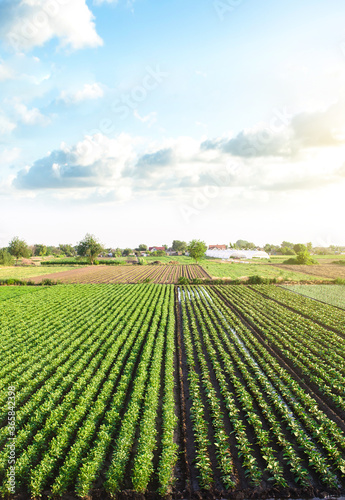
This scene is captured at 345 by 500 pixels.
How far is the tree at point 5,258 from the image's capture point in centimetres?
8200

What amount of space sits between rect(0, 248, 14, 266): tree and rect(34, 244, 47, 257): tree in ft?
199

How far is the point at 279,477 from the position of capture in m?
7.83

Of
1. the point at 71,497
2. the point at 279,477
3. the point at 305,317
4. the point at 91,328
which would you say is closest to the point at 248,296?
the point at 305,317

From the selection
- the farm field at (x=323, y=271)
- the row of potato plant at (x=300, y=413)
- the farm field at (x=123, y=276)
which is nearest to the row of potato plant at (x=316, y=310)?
the row of potato plant at (x=300, y=413)

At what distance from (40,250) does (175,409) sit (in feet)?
509

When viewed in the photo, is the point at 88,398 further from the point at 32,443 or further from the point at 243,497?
the point at 243,497

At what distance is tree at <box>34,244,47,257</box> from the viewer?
14662cm

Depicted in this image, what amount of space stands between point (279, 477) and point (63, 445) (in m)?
6.78

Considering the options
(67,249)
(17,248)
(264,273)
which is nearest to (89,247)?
(17,248)

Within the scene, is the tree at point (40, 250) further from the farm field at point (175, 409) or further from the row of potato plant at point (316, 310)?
the row of potato plant at point (316, 310)

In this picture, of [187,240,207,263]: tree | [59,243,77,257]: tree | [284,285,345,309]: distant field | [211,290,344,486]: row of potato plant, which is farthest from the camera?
[59,243,77,257]: tree

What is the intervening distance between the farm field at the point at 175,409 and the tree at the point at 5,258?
235ft

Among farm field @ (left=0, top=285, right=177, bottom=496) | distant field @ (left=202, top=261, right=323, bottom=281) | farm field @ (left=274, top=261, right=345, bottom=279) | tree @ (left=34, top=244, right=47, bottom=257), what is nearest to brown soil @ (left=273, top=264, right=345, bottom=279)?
farm field @ (left=274, top=261, right=345, bottom=279)

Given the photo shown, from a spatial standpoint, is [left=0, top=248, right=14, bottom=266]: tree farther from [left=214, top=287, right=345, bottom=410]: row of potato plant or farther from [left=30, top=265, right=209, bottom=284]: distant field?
[left=214, top=287, right=345, bottom=410]: row of potato plant
